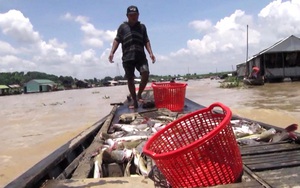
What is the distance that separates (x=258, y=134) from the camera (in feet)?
12.2

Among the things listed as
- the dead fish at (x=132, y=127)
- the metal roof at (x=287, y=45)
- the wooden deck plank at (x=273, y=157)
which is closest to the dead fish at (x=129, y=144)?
the dead fish at (x=132, y=127)

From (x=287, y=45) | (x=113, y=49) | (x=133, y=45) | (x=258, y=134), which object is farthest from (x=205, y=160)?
(x=287, y=45)

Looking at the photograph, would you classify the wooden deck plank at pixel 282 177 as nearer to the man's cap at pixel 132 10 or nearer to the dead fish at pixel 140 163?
the dead fish at pixel 140 163

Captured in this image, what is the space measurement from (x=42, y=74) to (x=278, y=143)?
13465cm

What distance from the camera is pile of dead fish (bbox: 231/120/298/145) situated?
125 inches

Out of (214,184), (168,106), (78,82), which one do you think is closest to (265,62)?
(168,106)

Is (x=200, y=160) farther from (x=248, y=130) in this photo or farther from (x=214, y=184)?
(x=248, y=130)

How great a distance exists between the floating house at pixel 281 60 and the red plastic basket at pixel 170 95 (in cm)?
2521

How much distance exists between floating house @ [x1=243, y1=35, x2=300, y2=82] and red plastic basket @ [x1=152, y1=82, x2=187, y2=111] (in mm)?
25208

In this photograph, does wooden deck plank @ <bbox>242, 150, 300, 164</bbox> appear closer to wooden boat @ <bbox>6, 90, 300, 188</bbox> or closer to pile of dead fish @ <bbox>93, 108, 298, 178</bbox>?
wooden boat @ <bbox>6, 90, 300, 188</bbox>

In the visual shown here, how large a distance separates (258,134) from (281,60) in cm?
2909

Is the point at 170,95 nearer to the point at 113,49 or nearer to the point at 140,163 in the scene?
the point at 113,49

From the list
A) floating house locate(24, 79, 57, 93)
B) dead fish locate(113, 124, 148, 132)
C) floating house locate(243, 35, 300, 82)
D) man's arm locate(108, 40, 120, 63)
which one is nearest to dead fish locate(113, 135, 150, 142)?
dead fish locate(113, 124, 148, 132)

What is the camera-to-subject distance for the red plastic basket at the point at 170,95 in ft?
19.8
